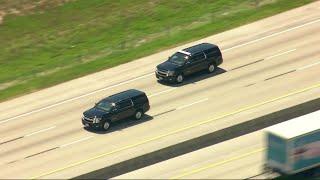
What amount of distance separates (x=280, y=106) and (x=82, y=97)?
52.2ft

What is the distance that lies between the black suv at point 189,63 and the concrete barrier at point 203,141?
11.9 metres

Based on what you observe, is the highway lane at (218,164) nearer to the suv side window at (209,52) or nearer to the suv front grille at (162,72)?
the suv front grille at (162,72)

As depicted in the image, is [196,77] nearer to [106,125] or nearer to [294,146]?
[106,125]

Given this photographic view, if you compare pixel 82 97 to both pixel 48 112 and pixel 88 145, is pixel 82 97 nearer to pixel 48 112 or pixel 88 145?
pixel 48 112

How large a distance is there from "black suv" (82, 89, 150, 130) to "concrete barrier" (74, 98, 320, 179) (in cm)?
844

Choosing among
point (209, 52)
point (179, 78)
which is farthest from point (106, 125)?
point (209, 52)

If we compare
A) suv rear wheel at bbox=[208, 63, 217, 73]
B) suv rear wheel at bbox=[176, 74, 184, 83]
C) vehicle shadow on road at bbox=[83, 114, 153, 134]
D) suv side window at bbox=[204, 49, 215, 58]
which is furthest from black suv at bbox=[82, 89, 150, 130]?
suv rear wheel at bbox=[208, 63, 217, 73]

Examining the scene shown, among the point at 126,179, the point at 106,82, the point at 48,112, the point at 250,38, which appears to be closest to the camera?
→ the point at 126,179

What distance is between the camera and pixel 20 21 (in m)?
71.6

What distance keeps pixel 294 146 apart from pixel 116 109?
587 inches

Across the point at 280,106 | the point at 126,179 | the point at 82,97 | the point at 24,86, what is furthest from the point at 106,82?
the point at 126,179

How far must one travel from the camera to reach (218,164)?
4134 cm

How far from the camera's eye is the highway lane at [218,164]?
131 feet

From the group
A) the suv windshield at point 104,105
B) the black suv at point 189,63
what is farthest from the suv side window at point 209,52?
the suv windshield at point 104,105
